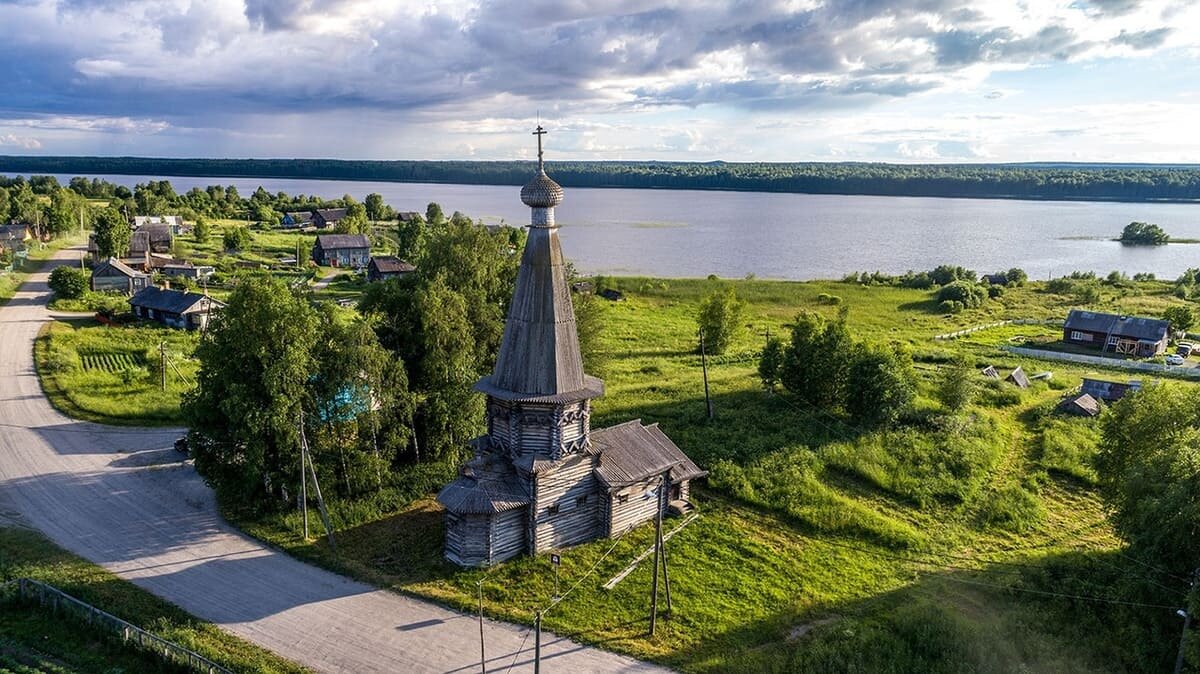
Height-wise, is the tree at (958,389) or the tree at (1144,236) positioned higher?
the tree at (1144,236)

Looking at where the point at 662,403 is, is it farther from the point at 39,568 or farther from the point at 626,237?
the point at 626,237

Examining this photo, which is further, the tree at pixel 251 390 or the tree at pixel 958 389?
the tree at pixel 958 389

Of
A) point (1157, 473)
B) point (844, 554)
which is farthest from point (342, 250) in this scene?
point (1157, 473)

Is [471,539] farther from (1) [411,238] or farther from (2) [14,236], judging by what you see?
(2) [14,236]

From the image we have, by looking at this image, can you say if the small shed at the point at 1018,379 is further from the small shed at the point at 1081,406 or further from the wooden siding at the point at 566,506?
the wooden siding at the point at 566,506

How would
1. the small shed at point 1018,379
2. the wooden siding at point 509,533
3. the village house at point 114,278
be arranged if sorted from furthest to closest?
the village house at point 114,278 → the small shed at point 1018,379 → the wooden siding at point 509,533

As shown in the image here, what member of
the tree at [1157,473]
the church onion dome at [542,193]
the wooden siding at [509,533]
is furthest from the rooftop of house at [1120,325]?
the wooden siding at [509,533]

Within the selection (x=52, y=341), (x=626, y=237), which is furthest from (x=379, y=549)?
(x=626, y=237)
